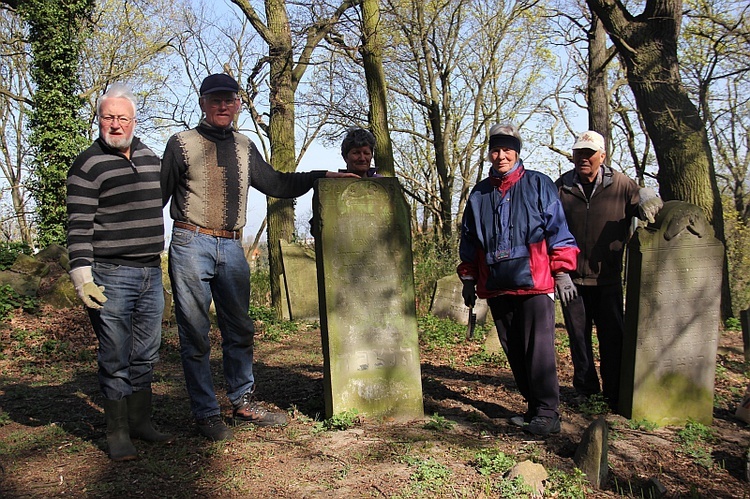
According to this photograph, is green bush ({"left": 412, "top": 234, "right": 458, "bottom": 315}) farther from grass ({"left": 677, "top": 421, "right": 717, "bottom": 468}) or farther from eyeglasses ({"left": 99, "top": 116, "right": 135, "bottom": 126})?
eyeglasses ({"left": 99, "top": 116, "right": 135, "bottom": 126})

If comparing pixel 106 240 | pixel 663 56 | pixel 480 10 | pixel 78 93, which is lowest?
pixel 106 240

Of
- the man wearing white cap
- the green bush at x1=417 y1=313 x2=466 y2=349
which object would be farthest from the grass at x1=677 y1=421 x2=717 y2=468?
the green bush at x1=417 y1=313 x2=466 y2=349

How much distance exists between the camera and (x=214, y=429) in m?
4.26

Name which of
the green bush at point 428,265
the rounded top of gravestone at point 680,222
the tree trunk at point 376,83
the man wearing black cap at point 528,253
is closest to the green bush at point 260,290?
the green bush at point 428,265

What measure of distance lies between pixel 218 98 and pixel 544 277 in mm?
2404

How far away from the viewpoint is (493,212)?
4.47 meters

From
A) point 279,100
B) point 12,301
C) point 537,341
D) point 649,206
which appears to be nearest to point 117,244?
point 537,341

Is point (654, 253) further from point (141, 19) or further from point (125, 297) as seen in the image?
point (141, 19)

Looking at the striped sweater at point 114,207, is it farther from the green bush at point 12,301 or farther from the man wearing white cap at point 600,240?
the green bush at point 12,301

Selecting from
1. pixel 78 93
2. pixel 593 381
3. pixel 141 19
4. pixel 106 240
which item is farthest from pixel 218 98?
pixel 141 19

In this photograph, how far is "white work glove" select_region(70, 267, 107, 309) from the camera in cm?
366

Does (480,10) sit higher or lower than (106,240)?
higher

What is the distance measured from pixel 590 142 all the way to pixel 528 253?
3.64 ft

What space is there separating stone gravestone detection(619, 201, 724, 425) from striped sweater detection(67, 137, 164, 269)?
10.7 ft
